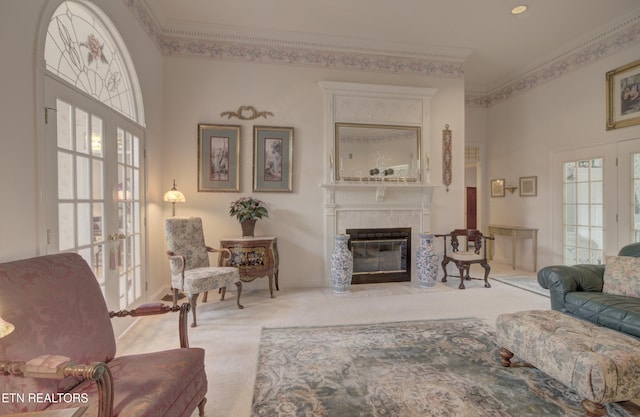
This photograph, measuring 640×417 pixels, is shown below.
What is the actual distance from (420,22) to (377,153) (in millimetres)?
1876

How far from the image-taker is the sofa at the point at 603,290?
2.30 m

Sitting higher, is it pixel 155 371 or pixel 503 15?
pixel 503 15

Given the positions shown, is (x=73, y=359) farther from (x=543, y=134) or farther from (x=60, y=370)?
(x=543, y=134)

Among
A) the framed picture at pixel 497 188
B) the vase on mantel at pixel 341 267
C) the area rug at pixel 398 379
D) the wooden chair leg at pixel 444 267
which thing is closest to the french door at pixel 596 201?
the framed picture at pixel 497 188

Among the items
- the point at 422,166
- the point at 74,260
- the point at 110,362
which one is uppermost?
the point at 422,166

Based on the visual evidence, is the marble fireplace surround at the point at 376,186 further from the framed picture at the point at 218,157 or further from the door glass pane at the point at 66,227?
the door glass pane at the point at 66,227

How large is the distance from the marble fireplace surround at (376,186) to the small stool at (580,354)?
250 centimetres

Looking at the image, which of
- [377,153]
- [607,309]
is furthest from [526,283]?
[377,153]

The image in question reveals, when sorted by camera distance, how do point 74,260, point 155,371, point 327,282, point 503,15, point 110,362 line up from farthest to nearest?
1. point 327,282
2. point 503,15
3. point 74,260
4. point 110,362
5. point 155,371

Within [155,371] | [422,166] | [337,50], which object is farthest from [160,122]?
[422,166]

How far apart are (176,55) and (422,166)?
4.05 metres

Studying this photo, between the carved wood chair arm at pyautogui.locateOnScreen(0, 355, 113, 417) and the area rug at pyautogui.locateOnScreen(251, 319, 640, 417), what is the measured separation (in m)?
0.95

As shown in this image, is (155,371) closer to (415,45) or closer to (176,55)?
(176,55)

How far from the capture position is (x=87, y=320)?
1.53 metres
